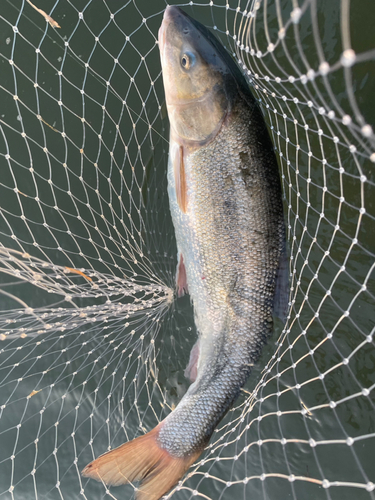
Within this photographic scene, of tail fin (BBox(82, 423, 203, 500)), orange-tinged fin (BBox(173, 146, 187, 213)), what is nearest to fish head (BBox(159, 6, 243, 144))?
orange-tinged fin (BBox(173, 146, 187, 213))

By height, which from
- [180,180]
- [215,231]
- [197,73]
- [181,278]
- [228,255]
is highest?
[197,73]

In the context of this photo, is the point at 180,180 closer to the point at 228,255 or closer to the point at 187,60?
the point at 228,255

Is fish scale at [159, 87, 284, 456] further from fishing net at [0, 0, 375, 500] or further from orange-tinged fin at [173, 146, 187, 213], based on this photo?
fishing net at [0, 0, 375, 500]

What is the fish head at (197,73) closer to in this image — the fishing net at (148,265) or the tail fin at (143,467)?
the fishing net at (148,265)

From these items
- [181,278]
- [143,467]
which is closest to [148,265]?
[181,278]

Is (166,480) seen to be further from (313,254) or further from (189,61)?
(189,61)

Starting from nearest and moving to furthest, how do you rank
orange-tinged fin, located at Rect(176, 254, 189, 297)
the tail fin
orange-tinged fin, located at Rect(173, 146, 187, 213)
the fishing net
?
the tail fin < orange-tinged fin, located at Rect(173, 146, 187, 213) < orange-tinged fin, located at Rect(176, 254, 189, 297) < the fishing net
